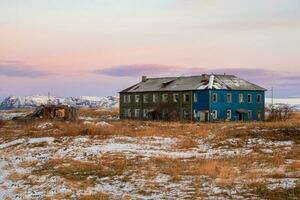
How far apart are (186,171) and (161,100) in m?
53.6

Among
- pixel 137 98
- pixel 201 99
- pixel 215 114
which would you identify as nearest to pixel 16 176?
pixel 201 99

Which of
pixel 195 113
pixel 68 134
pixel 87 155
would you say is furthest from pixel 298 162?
pixel 195 113

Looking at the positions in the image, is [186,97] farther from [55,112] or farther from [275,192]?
[275,192]

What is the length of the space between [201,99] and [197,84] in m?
3.15

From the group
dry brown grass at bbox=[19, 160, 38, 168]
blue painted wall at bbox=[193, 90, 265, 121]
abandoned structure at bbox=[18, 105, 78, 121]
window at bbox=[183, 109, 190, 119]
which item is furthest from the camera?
window at bbox=[183, 109, 190, 119]

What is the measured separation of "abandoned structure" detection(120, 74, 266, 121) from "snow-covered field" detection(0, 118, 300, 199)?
3146cm

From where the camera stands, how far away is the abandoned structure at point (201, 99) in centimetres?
6881

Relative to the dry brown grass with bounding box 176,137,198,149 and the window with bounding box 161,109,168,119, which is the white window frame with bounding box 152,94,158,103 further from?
the dry brown grass with bounding box 176,137,198,149

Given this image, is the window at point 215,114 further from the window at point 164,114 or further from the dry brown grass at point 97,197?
the dry brown grass at point 97,197

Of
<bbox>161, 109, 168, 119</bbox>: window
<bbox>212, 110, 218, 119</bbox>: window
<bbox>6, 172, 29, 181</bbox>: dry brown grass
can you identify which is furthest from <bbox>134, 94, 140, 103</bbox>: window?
<bbox>6, 172, 29, 181</bbox>: dry brown grass

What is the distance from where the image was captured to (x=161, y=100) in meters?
74.6

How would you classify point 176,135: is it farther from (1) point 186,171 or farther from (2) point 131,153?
(1) point 186,171

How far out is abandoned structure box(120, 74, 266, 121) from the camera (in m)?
68.8

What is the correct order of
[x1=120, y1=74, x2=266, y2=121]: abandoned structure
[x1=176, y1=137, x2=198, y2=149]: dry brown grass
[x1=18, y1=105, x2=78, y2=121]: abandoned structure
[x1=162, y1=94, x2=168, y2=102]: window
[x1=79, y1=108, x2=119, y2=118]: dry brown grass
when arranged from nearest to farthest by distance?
[x1=176, y1=137, x2=198, y2=149]: dry brown grass
[x1=120, y1=74, x2=266, y2=121]: abandoned structure
[x1=18, y1=105, x2=78, y2=121]: abandoned structure
[x1=162, y1=94, x2=168, y2=102]: window
[x1=79, y1=108, x2=119, y2=118]: dry brown grass
